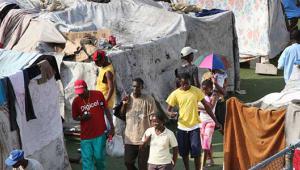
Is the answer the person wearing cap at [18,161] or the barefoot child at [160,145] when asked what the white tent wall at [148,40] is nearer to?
the barefoot child at [160,145]

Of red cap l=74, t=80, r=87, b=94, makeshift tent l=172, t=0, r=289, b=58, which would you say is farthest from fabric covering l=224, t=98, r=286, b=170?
makeshift tent l=172, t=0, r=289, b=58

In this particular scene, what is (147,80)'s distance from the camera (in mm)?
11977

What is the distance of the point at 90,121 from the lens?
8.99 m

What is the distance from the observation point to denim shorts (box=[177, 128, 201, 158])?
29.6 feet

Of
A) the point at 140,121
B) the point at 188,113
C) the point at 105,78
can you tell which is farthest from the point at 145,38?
the point at 140,121

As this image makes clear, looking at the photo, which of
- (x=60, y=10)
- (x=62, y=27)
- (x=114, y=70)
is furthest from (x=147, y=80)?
(x=60, y=10)

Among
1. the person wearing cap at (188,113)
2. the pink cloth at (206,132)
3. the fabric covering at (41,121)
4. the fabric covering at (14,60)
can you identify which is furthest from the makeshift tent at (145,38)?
the person wearing cap at (188,113)

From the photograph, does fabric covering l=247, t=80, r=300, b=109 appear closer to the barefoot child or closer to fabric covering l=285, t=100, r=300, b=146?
fabric covering l=285, t=100, r=300, b=146

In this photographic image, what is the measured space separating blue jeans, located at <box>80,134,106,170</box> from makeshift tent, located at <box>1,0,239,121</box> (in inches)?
87.0

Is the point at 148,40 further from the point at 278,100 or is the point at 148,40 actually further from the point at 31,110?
the point at 278,100

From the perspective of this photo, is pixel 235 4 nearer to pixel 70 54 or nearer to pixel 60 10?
pixel 60 10

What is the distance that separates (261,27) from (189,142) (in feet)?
25.8

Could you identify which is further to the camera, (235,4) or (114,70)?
(235,4)

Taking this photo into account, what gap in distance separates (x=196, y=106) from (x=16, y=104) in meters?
2.48
